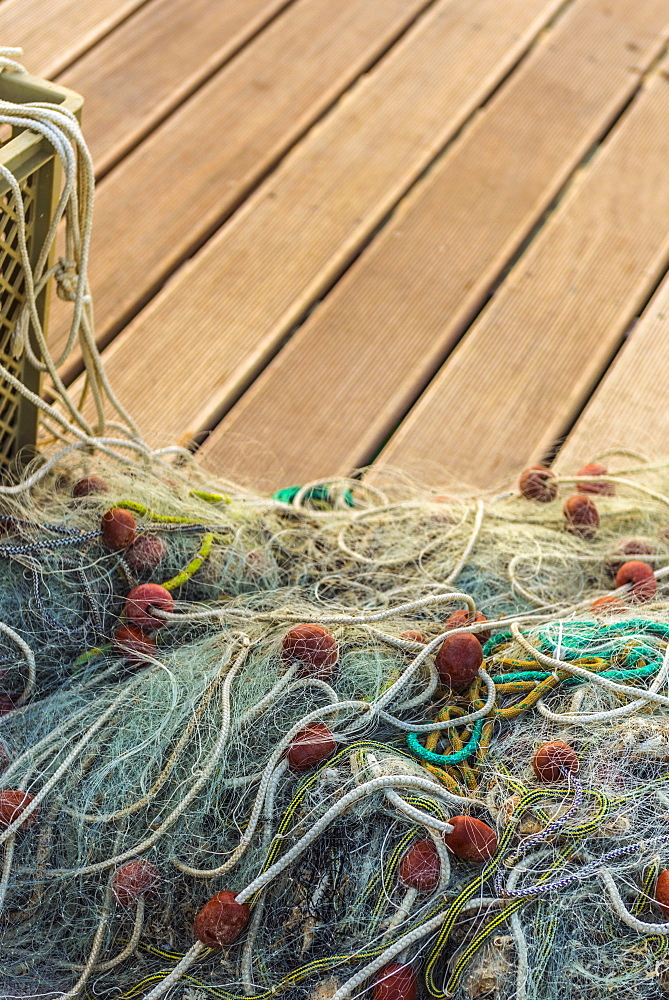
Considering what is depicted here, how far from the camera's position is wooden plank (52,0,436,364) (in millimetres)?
2164

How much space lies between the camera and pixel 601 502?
1.66 m

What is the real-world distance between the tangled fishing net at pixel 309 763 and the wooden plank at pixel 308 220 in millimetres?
487

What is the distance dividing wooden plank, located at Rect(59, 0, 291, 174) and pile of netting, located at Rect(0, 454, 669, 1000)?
133 centimetres

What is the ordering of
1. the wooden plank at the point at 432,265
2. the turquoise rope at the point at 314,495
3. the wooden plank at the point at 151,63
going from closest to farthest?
1. the turquoise rope at the point at 314,495
2. the wooden plank at the point at 432,265
3. the wooden plank at the point at 151,63

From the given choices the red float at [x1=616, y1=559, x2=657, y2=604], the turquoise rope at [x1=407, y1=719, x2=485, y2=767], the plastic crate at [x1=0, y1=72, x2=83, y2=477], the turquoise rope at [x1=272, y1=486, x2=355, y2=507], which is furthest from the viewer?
the turquoise rope at [x1=272, y1=486, x2=355, y2=507]

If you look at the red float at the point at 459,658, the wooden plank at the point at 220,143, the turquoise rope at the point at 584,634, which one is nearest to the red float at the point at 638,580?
the turquoise rope at the point at 584,634

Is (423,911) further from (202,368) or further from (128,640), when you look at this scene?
(202,368)

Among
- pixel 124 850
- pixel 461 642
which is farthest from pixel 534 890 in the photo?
pixel 124 850

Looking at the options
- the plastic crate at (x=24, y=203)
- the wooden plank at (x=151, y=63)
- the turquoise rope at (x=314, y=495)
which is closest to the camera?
the plastic crate at (x=24, y=203)

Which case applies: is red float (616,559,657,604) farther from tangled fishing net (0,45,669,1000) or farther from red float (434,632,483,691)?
red float (434,632,483,691)

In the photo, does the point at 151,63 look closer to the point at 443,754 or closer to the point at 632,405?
the point at 632,405

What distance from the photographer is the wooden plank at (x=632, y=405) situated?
1912 mm

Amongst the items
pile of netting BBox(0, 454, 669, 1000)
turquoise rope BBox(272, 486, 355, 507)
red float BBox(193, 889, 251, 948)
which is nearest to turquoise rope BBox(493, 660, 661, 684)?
pile of netting BBox(0, 454, 669, 1000)

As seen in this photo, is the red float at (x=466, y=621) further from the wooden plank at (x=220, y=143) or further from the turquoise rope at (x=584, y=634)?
the wooden plank at (x=220, y=143)
